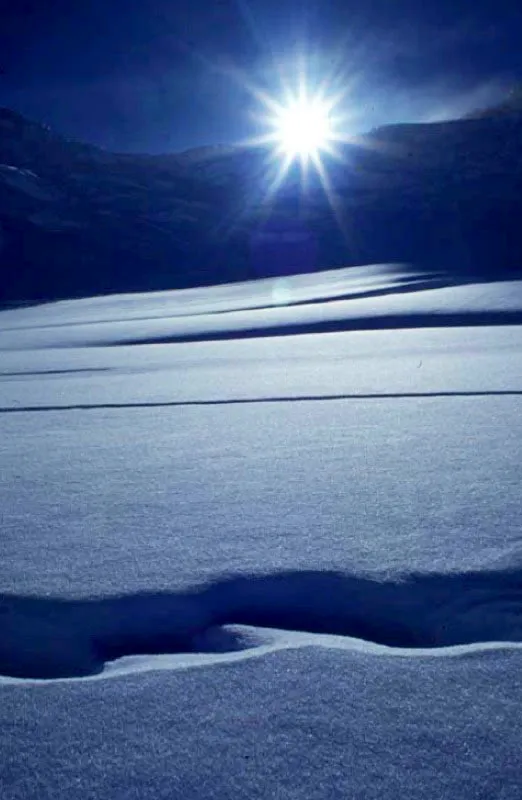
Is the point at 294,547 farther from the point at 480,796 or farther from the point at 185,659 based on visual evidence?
the point at 480,796

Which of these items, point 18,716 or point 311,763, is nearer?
point 311,763

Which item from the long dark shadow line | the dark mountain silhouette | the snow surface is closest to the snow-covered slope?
the long dark shadow line

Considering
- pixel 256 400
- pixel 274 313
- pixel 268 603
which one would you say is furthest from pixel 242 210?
pixel 268 603

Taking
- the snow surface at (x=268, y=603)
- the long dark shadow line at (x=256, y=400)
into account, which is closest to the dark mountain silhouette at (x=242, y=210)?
the long dark shadow line at (x=256, y=400)

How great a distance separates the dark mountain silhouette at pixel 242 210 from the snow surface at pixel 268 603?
11.5 meters

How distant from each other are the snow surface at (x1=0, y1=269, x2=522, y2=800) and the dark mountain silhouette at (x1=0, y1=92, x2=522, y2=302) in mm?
11469

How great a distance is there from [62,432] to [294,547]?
1.17m

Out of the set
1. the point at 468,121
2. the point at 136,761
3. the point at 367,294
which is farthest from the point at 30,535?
the point at 468,121

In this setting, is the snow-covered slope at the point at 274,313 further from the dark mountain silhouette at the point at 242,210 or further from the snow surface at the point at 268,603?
the dark mountain silhouette at the point at 242,210

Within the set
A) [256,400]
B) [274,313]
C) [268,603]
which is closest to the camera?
[268,603]

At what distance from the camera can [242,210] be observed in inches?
667

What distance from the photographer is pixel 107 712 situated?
891mm

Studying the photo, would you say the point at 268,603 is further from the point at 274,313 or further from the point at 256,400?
the point at 274,313

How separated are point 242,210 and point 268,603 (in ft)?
53.7
